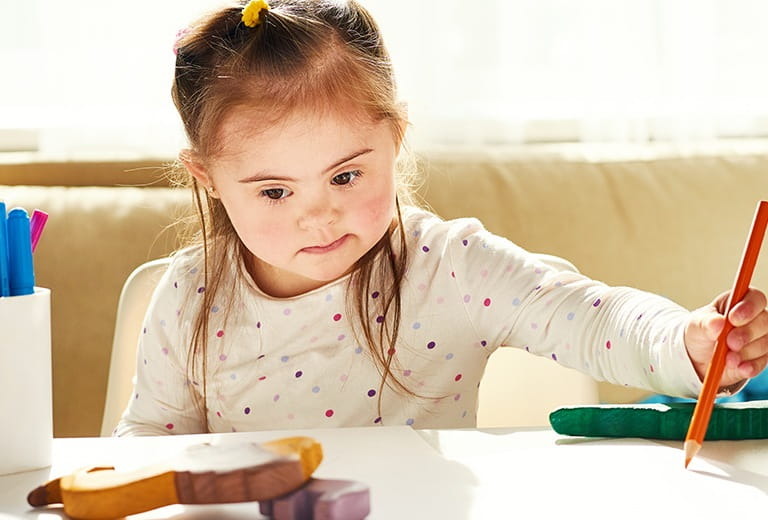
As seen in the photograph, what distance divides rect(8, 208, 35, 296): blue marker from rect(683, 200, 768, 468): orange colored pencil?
41cm

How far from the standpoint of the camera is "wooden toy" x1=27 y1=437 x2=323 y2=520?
1.63ft

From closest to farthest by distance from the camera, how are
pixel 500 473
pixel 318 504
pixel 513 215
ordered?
pixel 318 504
pixel 500 473
pixel 513 215

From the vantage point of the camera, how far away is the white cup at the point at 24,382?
62 cm

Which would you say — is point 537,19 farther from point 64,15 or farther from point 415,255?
point 415,255

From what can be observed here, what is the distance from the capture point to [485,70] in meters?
1.81

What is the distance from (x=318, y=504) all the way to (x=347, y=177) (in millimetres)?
386

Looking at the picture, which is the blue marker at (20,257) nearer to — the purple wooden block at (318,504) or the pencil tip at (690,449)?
the purple wooden block at (318,504)

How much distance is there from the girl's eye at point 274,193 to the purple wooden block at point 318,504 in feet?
1.20

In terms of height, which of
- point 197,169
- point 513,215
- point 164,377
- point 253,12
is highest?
point 253,12

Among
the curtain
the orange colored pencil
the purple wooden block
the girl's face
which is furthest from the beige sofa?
the purple wooden block

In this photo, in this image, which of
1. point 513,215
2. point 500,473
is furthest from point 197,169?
point 513,215

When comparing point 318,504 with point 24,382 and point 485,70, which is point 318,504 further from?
point 485,70

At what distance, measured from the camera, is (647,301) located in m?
0.76

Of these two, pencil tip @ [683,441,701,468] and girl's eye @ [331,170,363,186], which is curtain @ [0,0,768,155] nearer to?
girl's eye @ [331,170,363,186]
